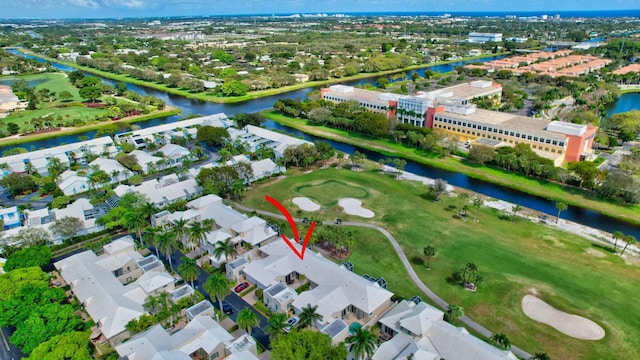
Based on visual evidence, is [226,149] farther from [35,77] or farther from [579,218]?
[35,77]

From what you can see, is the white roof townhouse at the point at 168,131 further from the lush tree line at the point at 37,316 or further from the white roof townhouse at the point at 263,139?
the lush tree line at the point at 37,316

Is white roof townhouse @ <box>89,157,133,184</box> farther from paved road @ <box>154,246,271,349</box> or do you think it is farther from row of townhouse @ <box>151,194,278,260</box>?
paved road @ <box>154,246,271,349</box>

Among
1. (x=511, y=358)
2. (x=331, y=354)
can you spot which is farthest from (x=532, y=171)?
(x=331, y=354)

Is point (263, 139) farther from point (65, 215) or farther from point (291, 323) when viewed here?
point (291, 323)

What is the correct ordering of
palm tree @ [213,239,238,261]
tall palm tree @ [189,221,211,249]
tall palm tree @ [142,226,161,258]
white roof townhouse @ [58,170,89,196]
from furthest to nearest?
1. white roof townhouse @ [58,170,89,196]
2. tall palm tree @ [142,226,161,258]
3. tall palm tree @ [189,221,211,249]
4. palm tree @ [213,239,238,261]

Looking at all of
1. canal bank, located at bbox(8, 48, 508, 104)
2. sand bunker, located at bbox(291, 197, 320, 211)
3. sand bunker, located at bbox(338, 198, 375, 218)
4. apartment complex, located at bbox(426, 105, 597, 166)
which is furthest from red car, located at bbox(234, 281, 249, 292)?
canal bank, located at bbox(8, 48, 508, 104)

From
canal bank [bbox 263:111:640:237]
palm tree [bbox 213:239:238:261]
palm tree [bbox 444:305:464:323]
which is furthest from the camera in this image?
canal bank [bbox 263:111:640:237]
